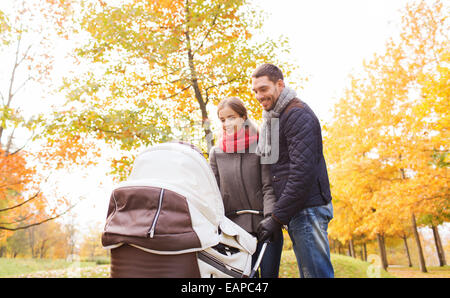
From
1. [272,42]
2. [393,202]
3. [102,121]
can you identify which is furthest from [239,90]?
[393,202]

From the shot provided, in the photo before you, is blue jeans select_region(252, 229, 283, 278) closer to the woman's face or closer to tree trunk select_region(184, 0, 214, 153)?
the woman's face

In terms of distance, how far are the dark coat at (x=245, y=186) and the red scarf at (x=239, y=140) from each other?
2.6 inches

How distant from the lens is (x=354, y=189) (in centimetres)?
1185

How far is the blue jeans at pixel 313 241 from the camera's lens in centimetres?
210

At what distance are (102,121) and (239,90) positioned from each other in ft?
10.6

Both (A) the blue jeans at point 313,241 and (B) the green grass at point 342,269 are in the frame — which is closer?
(A) the blue jeans at point 313,241

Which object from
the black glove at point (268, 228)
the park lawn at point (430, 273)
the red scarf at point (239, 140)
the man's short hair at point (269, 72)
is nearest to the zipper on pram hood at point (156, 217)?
the black glove at point (268, 228)

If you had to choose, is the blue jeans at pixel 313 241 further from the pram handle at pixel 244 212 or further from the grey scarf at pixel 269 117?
the grey scarf at pixel 269 117

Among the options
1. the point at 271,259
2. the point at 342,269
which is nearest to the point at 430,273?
the point at 342,269

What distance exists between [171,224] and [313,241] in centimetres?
105

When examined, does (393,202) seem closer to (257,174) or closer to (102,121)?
(257,174)

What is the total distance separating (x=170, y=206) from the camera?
5.92ft

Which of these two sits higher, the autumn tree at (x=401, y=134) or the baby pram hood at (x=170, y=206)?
the autumn tree at (x=401, y=134)

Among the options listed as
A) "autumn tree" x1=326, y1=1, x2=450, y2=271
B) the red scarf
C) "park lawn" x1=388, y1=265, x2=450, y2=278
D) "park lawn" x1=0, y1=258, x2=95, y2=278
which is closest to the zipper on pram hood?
the red scarf
